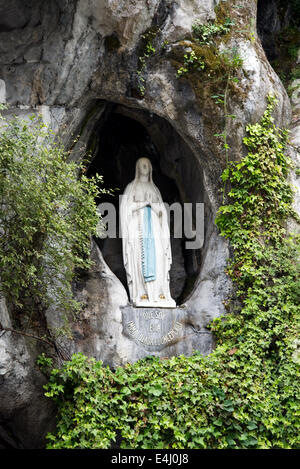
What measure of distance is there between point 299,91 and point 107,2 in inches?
159

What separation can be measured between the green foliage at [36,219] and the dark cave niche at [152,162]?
2.20 metres

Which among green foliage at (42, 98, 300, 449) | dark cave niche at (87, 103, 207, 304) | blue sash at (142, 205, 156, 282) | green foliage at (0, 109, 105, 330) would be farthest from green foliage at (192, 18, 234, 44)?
green foliage at (0, 109, 105, 330)

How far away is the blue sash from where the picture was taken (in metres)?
8.73

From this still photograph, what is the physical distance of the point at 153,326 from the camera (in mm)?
8367

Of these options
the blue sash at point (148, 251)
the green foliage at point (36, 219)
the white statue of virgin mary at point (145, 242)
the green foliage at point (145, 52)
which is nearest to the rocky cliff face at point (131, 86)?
the green foliage at point (145, 52)

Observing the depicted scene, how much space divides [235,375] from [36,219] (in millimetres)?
2978

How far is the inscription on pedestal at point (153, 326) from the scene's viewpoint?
8281mm

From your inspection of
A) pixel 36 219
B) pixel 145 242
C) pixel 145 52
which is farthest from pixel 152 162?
pixel 36 219

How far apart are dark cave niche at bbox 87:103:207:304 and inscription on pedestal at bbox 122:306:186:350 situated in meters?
1.06

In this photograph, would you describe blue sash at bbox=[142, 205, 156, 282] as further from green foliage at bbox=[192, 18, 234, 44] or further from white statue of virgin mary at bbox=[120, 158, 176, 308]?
green foliage at bbox=[192, 18, 234, 44]

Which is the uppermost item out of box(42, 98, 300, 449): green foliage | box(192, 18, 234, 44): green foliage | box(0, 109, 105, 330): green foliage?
→ box(192, 18, 234, 44): green foliage

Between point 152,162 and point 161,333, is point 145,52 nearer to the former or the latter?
point 152,162

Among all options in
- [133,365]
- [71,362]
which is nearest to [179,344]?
A: [133,365]

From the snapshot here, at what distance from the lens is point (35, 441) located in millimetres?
7637
